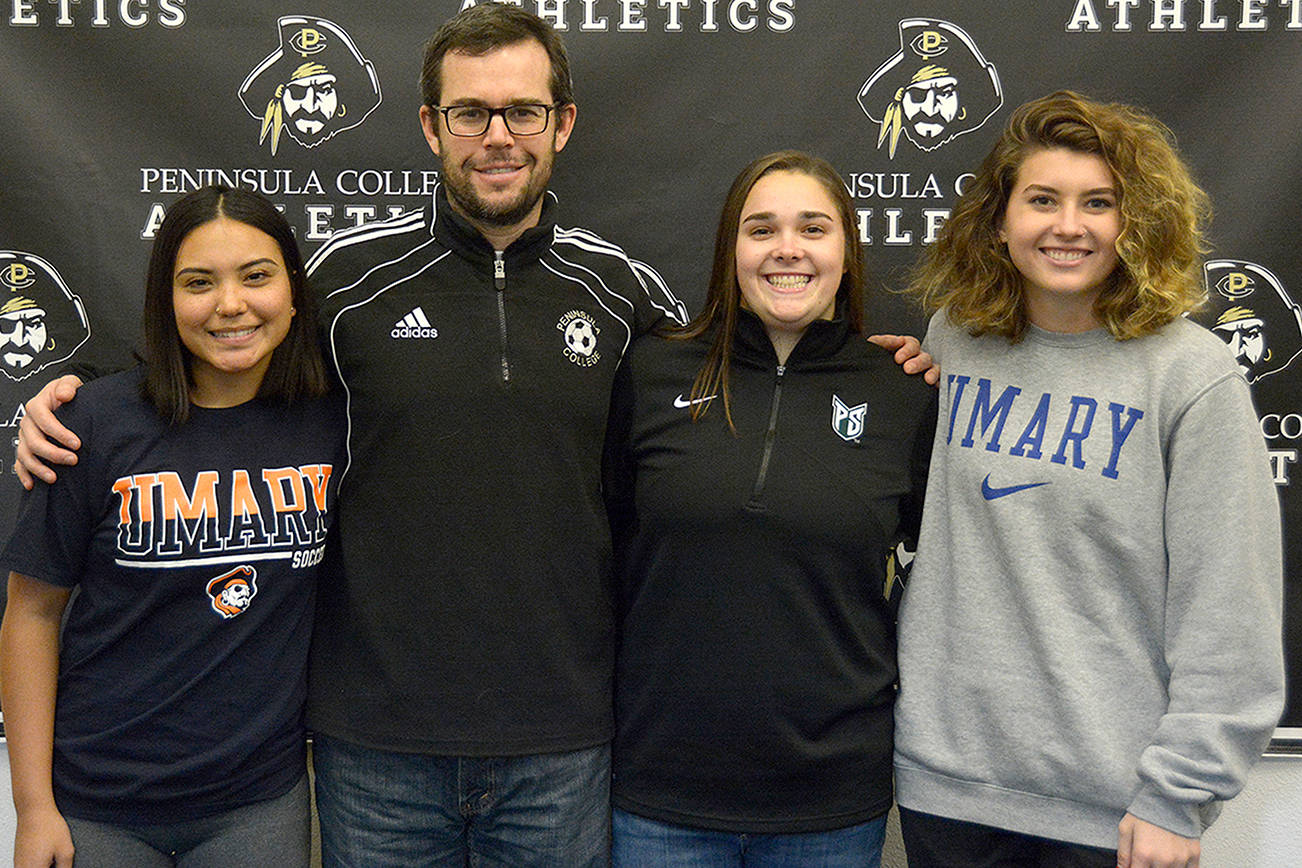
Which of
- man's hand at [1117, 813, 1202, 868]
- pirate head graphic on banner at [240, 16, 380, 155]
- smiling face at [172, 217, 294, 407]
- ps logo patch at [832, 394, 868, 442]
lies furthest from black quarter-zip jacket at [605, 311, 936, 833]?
pirate head graphic on banner at [240, 16, 380, 155]

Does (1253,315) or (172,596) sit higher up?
(1253,315)

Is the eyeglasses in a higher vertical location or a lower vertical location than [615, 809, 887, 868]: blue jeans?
higher

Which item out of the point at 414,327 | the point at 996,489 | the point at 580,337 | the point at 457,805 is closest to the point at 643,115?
the point at 580,337

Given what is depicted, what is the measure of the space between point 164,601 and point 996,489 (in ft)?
4.02

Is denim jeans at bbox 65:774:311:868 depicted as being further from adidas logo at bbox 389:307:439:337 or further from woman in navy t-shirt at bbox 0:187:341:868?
adidas logo at bbox 389:307:439:337

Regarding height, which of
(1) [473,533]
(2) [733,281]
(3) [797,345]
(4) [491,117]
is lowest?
(1) [473,533]

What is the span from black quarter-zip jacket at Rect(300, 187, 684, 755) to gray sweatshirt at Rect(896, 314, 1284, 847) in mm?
529

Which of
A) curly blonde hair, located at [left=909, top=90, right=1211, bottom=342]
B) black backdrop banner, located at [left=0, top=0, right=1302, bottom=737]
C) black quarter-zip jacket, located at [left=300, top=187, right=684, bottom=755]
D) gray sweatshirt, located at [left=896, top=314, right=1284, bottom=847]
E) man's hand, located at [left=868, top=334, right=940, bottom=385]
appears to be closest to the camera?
gray sweatshirt, located at [left=896, top=314, right=1284, bottom=847]

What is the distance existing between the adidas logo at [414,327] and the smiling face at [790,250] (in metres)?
0.50

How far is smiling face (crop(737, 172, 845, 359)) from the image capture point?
1.65 m

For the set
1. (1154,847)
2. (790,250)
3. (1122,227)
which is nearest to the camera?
(1154,847)

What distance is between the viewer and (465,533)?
1.63 metres

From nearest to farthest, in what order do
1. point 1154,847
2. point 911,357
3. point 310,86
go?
1. point 1154,847
2. point 911,357
3. point 310,86

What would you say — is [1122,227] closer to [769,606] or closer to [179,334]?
[769,606]
